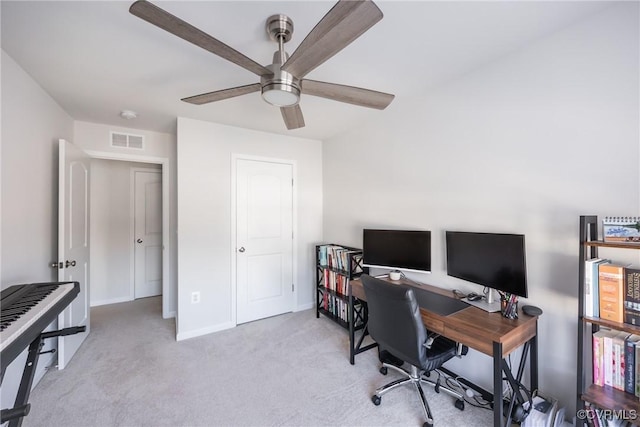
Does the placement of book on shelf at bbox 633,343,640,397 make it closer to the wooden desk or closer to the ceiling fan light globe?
the wooden desk

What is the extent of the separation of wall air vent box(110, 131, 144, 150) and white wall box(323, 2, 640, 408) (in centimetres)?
302

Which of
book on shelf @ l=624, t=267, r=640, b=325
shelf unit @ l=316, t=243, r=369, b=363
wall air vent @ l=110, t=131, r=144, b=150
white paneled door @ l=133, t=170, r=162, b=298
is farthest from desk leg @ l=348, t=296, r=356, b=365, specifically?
white paneled door @ l=133, t=170, r=162, b=298

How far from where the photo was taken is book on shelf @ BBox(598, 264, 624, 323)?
1.19 m

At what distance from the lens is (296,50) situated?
3.67 feet

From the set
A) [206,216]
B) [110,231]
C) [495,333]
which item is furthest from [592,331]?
[110,231]

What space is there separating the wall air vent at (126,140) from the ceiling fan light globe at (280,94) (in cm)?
248

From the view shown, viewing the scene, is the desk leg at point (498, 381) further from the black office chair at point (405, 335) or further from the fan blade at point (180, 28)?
the fan blade at point (180, 28)

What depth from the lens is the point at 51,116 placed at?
2.30m

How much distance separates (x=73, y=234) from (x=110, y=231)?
1569 mm

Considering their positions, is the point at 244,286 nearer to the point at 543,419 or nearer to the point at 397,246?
the point at 397,246

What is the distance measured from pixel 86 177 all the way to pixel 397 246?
326 centimetres

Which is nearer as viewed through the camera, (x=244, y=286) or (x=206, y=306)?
(x=206, y=306)

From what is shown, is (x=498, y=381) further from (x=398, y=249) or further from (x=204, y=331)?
(x=204, y=331)

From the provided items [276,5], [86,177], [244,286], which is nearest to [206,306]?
[244,286]
